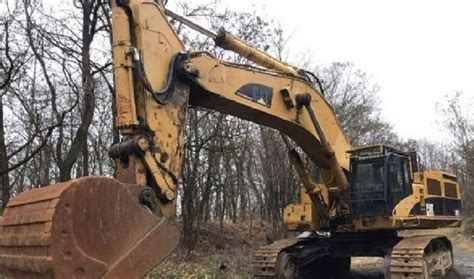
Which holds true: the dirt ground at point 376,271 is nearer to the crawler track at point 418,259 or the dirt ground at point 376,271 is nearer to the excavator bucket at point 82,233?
the crawler track at point 418,259

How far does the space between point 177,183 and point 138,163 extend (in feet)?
1.79

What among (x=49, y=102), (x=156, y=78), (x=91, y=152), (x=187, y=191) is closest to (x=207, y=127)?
(x=187, y=191)

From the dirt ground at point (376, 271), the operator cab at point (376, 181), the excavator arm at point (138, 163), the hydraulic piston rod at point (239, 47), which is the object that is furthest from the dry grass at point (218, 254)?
the excavator arm at point (138, 163)

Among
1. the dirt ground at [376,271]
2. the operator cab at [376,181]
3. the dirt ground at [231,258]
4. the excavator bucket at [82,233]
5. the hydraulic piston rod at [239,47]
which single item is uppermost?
the hydraulic piston rod at [239,47]

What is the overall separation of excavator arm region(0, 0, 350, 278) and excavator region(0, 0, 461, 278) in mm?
12

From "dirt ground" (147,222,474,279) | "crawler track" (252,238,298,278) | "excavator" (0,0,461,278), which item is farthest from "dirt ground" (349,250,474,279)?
"crawler track" (252,238,298,278)

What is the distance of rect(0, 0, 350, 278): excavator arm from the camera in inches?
201

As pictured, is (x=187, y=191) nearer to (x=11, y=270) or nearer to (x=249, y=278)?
(x=249, y=278)

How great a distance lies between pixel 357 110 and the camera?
131 feet

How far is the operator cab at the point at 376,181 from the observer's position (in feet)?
35.7

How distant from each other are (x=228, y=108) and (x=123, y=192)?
2973 millimetres

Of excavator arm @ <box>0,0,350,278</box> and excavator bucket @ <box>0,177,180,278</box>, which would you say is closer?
excavator bucket @ <box>0,177,180,278</box>

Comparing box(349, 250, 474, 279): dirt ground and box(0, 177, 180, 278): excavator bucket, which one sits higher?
box(0, 177, 180, 278): excavator bucket

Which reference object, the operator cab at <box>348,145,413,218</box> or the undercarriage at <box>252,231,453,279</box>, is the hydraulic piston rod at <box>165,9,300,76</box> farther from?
the undercarriage at <box>252,231,453,279</box>
